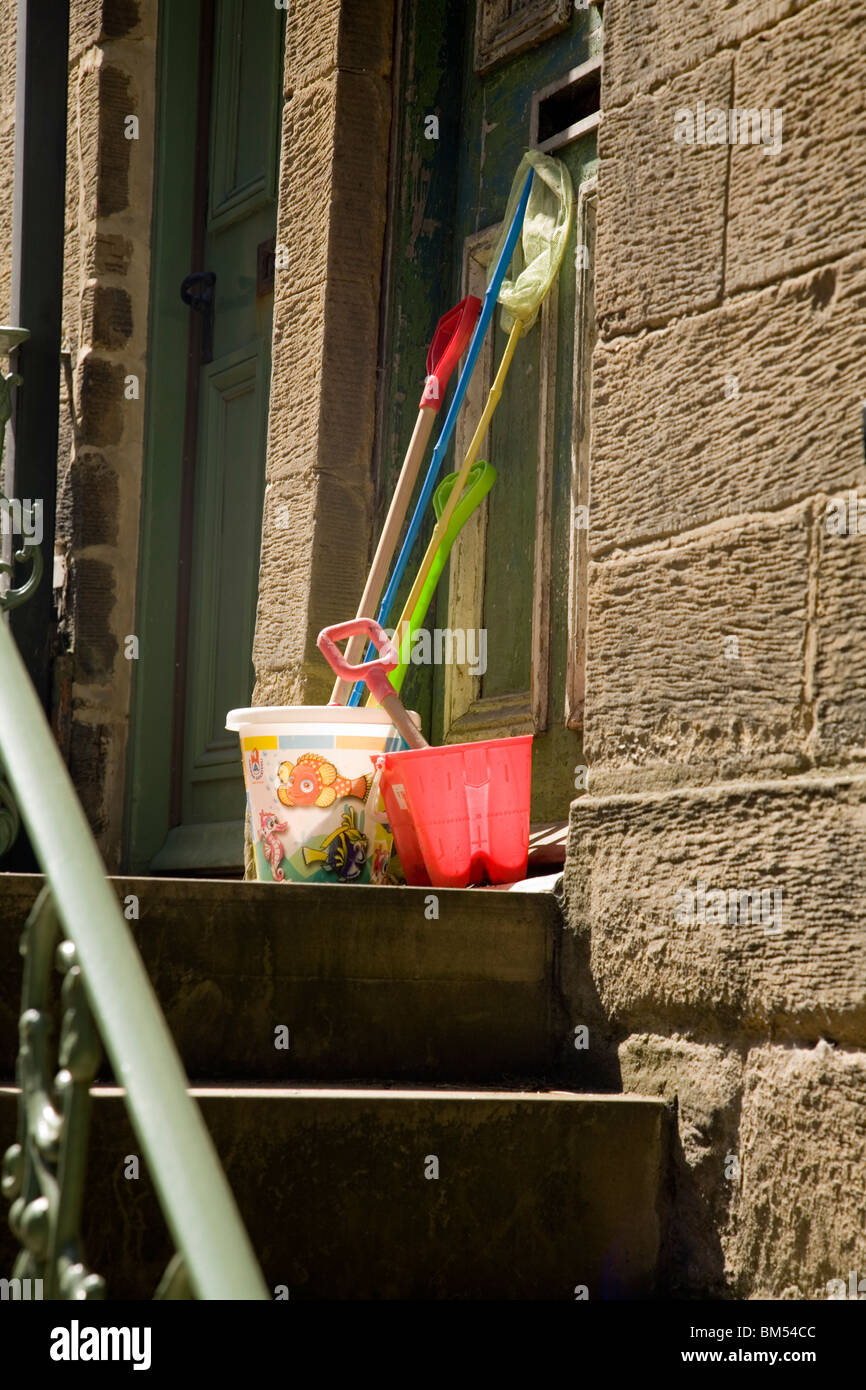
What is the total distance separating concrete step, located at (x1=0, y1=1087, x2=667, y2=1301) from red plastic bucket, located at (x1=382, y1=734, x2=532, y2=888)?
1.90ft

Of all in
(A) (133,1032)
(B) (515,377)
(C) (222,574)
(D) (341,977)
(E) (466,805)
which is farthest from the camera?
(C) (222,574)

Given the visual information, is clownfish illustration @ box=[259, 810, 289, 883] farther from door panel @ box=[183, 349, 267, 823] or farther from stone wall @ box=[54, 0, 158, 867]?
stone wall @ box=[54, 0, 158, 867]

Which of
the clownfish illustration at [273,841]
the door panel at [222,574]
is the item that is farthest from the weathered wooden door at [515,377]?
the door panel at [222,574]

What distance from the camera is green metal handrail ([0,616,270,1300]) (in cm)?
101

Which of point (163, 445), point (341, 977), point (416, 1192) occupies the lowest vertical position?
point (416, 1192)

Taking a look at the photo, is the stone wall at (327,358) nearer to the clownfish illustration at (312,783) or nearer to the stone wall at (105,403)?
the clownfish illustration at (312,783)

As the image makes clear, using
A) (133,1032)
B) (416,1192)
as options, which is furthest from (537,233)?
(133,1032)

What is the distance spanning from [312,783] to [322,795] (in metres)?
0.03

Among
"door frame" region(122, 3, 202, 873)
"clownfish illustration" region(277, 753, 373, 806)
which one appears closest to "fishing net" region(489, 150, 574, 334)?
"clownfish illustration" region(277, 753, 373, 806)

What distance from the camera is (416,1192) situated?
2.15 m

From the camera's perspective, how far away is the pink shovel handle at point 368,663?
2930mm

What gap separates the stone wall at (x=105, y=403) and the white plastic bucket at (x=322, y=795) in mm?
1667

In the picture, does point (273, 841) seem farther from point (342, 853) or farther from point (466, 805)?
point (466, 805)
